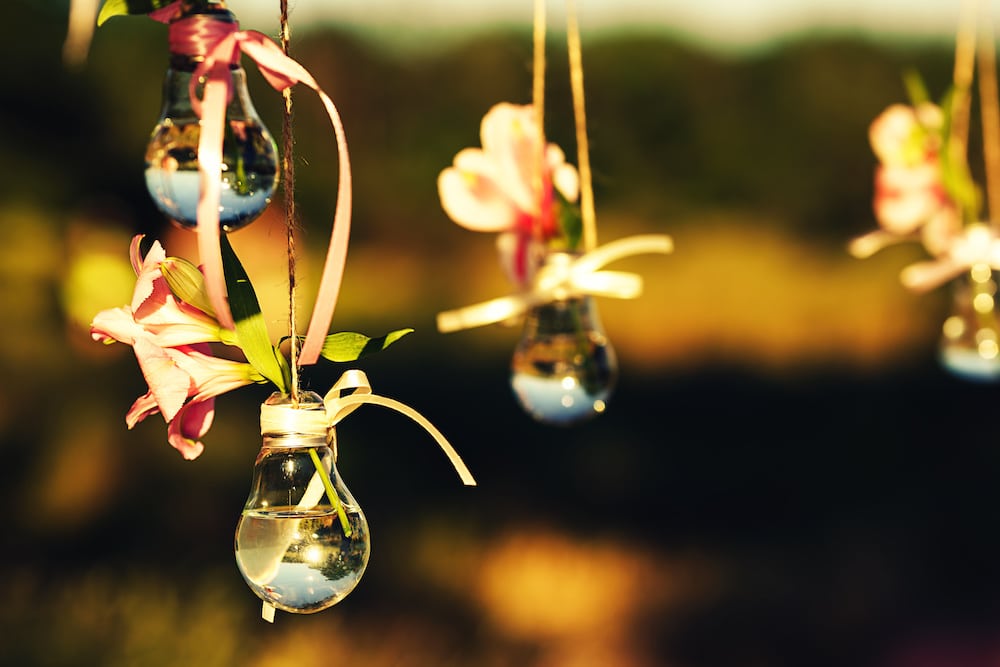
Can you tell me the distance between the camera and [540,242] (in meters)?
0.64

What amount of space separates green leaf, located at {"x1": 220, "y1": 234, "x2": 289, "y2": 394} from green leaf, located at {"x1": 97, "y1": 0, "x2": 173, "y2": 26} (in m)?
0.08

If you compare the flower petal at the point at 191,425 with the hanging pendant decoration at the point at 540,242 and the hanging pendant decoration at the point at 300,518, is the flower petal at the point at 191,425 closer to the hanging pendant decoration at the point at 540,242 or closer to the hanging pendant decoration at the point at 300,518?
the hanging pendant decoration at the point at 300,518

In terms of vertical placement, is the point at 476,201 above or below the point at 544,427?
above

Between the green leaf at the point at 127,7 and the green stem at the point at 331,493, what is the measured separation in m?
0.15

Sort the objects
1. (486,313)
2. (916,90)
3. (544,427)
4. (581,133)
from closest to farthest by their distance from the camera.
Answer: (486,313) → (581,133) → (916,90) → (544,427)

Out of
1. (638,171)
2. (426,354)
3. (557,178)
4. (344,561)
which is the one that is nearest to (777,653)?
(426,354)

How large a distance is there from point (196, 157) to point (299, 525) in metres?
0.12

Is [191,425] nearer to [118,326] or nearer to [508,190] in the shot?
[118,326]

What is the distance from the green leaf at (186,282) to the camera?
372 mm

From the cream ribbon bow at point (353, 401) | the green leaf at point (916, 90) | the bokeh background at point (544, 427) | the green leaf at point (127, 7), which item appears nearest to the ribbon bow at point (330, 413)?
the cream ribbon bow at point (353, 401)

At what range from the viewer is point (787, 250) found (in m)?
2.97

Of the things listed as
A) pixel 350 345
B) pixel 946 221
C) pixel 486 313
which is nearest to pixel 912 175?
pixel 946 221

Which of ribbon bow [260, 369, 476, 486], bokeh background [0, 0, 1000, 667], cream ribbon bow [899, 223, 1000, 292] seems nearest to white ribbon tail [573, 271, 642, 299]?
ribbon bow [260, 369, 476, 486]

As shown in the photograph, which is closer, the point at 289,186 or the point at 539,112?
the point at 289,186
